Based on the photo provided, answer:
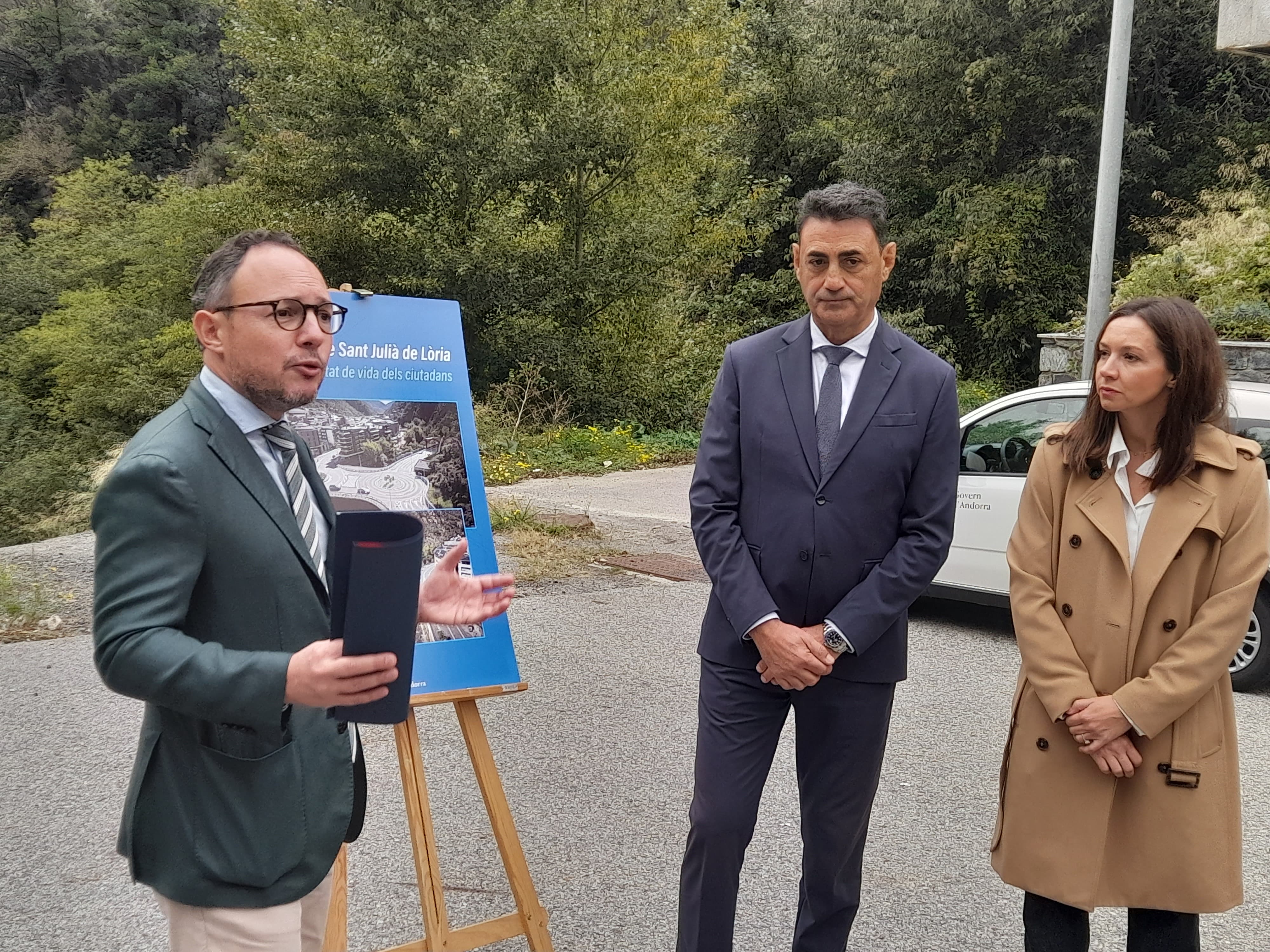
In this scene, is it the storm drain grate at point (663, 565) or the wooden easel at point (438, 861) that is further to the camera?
the storm drain grate at point (663, 565)

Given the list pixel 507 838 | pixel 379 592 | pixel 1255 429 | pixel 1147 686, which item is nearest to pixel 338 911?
pixel 507 838

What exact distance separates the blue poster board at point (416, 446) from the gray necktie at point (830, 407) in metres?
1.06

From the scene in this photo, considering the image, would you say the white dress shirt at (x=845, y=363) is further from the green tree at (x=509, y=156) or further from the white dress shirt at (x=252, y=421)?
the green tree at (x=509, y=156)

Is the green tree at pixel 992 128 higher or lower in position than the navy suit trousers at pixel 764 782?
higher

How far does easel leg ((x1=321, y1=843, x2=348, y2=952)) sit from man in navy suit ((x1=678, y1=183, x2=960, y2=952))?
91 centimetres

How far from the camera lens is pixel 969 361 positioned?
75.6 ft

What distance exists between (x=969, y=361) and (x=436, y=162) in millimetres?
12741

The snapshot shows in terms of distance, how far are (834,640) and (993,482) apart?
4421 mm

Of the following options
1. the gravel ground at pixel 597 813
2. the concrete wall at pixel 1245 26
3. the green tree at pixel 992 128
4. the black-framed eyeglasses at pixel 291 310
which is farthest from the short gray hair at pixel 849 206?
the green tree at pixel 992 128

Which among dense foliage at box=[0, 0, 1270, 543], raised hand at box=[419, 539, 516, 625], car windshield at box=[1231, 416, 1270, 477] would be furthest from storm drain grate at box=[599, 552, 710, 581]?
raised hand at box=[419, 539, 516, 625]

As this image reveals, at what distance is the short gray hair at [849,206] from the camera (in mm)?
2744

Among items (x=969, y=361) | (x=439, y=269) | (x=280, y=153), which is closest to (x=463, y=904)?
(x=439, y=269)

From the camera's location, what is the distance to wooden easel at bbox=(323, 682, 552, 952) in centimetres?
299

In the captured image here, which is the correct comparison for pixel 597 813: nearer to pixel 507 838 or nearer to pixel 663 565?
pixel 507 838
